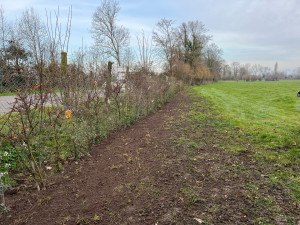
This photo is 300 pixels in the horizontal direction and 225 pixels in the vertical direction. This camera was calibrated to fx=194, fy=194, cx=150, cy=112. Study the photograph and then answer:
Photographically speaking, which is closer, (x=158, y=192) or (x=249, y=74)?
(x=158, y=192)

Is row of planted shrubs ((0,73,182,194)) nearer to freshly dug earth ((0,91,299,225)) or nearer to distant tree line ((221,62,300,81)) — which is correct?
freshly dug earth ((0,91,299,225))

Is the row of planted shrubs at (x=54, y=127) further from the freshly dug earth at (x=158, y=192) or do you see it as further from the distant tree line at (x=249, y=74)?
the distant tree line at (x=249, y=74)

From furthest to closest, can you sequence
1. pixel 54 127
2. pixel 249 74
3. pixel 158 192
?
pixel 249 74
pixel 54 127
pixel 158 192

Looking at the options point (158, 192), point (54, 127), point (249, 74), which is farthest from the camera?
point (249, 74)

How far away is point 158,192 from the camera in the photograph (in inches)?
107

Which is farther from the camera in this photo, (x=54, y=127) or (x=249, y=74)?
(x=249, y=74)

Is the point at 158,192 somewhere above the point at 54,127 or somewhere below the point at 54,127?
below

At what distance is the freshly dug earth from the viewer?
2.21 m

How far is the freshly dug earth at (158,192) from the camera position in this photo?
2.21 meters

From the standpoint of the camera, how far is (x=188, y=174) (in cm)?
323

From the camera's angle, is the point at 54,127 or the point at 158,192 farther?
the point at 54,127

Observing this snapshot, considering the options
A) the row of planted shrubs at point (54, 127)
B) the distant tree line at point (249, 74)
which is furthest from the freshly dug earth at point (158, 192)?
the distant tree line at point (249, 74)

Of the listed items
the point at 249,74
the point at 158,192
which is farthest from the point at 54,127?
the point at 249,74

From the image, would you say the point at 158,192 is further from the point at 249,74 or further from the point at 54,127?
the point at 249,74
